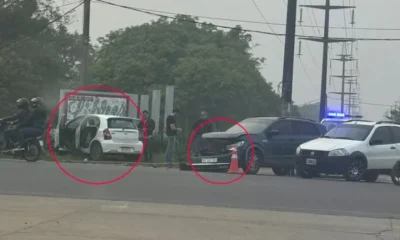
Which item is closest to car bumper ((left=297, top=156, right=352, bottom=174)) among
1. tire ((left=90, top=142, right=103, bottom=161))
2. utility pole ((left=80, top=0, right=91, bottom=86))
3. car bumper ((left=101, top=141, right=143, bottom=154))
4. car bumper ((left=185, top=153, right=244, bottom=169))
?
car bumper ((left=185, top=153, right=244, bottom=169))

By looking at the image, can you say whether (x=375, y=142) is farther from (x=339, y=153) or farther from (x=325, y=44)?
(x=325, y=44)

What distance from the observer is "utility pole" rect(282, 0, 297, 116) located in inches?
1129

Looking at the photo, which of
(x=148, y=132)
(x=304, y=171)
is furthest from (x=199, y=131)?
(x=304, y=171)

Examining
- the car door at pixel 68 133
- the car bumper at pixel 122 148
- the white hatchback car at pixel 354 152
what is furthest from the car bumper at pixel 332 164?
the car door at pixel 68 133

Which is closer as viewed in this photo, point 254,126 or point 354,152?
point 354,152

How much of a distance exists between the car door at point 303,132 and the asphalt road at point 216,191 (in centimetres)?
407

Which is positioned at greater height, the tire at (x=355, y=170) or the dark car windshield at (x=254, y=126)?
the dark car windshield at (x=254, y=126)

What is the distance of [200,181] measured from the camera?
14.0m

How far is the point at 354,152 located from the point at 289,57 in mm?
12172

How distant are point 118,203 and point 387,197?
5.51 metres

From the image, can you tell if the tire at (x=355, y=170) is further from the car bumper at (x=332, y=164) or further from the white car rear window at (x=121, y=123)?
the white car rear window at (x=121, y=123)

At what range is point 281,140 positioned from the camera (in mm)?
18516

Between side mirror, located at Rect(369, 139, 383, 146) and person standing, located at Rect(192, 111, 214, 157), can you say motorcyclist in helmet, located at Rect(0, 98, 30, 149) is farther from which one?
side mirror, located at Rect(369, 139, 383, 146)

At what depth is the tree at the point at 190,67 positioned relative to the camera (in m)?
47.0
